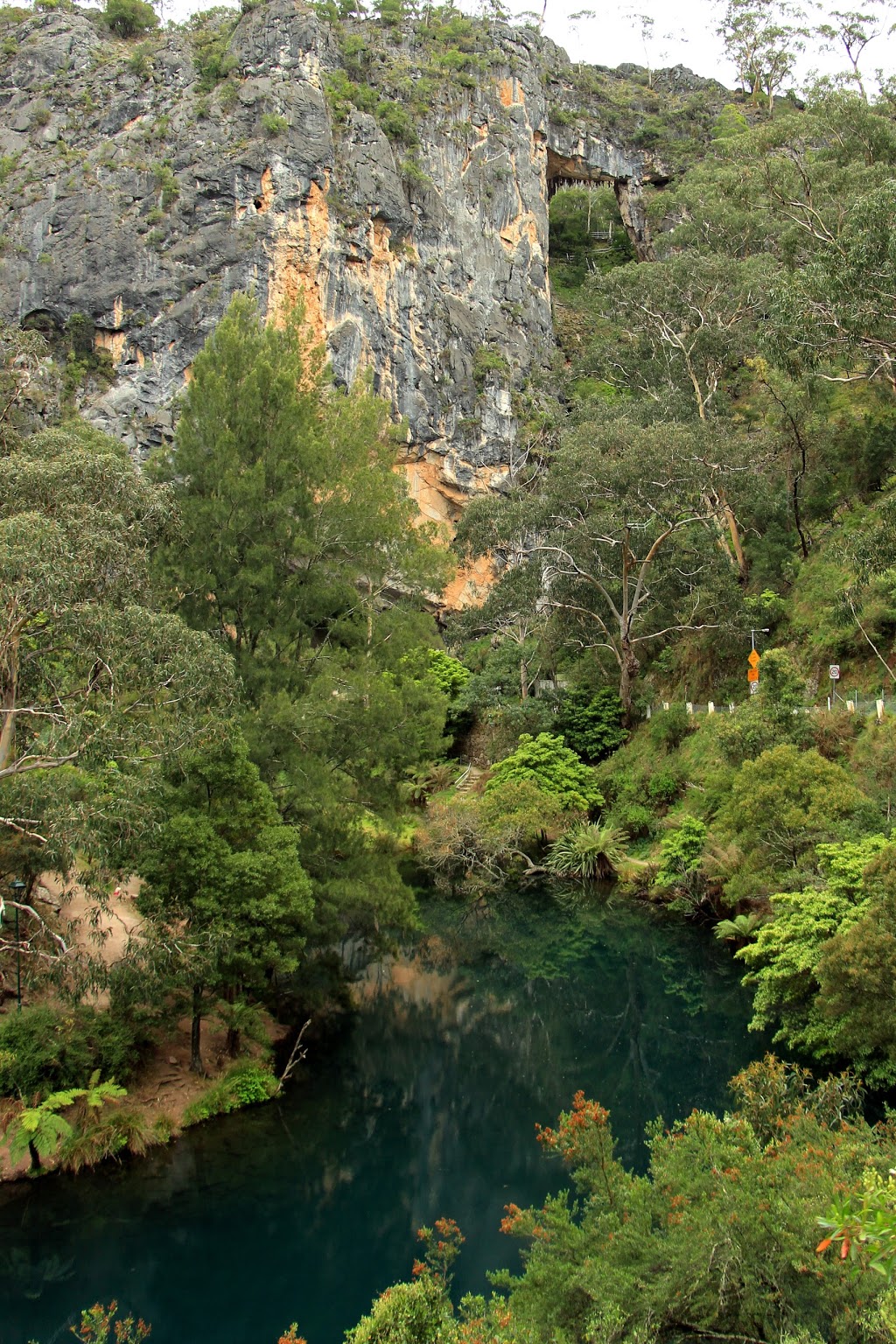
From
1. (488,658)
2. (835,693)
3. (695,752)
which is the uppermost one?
(835,693)

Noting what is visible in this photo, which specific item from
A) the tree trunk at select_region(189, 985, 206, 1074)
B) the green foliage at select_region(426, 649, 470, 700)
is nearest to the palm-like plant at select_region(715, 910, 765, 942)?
the tree trunk at select_region(189, 985, 206, 1074)

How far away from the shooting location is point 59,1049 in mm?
11180

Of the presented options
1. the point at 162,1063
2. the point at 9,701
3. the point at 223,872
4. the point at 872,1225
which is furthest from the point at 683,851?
the point at 872,1225

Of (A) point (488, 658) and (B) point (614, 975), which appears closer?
(B) point (614, 975)

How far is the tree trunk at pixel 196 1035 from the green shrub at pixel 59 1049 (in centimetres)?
76

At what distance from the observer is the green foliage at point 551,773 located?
2591 centimetres

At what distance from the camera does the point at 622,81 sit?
197 ft

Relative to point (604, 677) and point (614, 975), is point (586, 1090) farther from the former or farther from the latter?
point (604, 677)

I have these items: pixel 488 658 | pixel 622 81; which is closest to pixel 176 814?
pixel 488 658

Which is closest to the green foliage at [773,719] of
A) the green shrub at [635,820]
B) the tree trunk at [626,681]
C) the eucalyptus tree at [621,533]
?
the green shrub at [635,820]

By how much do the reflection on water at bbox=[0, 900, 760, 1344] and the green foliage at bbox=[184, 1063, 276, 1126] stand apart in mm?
218

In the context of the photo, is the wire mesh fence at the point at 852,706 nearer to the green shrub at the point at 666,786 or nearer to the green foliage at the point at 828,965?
the green shrub at the point at 666,786

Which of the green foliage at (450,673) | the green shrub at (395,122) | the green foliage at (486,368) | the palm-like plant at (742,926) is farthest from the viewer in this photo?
the green foliage at (486,368)

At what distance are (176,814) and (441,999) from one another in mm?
7053
